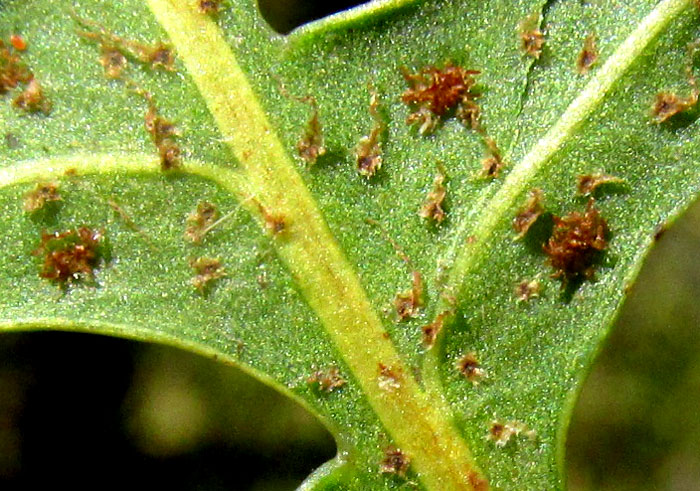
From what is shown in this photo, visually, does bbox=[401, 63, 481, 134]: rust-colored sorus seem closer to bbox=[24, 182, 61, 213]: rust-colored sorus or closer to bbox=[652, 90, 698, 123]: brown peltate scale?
bbox=[652, 90, 698, 123]: brown peltate scale

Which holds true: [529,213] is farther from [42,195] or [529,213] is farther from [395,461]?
[42,195]

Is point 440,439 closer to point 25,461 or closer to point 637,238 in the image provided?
point 637,238

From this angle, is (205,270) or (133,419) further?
(133,419)

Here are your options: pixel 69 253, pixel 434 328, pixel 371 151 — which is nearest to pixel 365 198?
pixel 371 151

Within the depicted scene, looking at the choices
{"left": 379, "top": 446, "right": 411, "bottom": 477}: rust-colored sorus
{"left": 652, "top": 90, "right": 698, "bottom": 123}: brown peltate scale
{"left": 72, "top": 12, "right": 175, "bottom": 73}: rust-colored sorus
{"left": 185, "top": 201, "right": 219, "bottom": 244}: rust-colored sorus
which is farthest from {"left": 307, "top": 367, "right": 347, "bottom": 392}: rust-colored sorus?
{"left": 652, "top": 90, "right": 698, "bottom": 123}: brown peltate scale

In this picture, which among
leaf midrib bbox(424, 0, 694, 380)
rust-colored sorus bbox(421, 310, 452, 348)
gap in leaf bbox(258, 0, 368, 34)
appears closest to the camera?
leaf midrib bbox(424, 0, 694, 380)

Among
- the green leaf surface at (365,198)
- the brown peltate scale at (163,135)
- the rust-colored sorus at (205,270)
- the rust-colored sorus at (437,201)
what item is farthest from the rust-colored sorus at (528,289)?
the brown peltate scale at (163,135)

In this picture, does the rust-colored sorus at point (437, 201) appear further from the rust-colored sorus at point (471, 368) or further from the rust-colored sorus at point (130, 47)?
the rust-colored sorus at point (130, 47)
